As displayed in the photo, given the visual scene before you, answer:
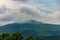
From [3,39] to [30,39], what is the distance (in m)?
9.97

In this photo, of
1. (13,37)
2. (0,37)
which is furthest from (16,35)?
(0,37)

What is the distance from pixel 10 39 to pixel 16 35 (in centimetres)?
288

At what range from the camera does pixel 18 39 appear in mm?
75500

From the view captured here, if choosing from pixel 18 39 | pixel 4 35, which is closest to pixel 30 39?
pixel 18 39

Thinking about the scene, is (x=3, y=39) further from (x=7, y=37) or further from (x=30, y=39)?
(x=30, y=39)

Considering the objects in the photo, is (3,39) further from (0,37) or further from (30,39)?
(30,39)

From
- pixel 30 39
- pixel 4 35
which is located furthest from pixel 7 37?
pixel 30 39

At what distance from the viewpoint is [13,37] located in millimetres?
74938

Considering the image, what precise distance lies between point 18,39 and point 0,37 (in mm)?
6914

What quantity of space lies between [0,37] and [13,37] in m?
5.19

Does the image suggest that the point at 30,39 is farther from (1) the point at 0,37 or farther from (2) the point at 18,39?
(1) the point at 0,37

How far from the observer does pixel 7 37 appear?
75.1 metres

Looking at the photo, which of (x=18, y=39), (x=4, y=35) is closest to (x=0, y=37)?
(x=4, y=35)

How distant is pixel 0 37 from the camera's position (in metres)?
76.2
